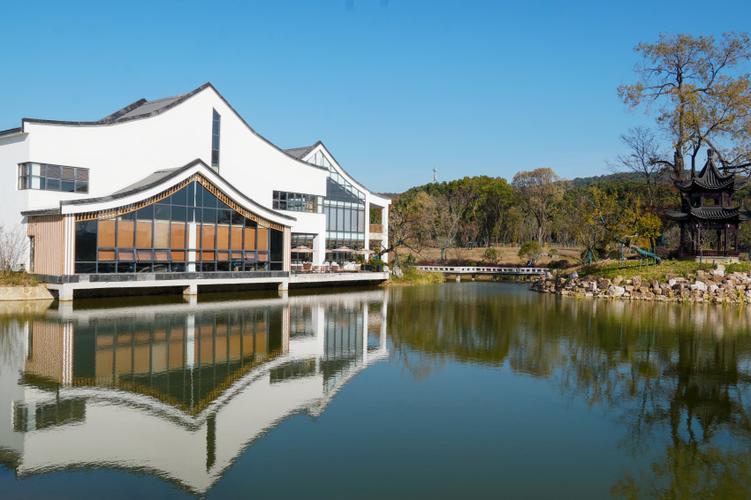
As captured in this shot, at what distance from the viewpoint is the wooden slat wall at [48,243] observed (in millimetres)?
25156

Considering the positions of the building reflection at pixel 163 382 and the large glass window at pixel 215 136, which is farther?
the large glass window at pixel 215 136

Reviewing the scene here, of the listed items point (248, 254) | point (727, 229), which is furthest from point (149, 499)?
point (727, 229)

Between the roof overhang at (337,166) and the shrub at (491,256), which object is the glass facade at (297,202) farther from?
the shrub at (491,256)

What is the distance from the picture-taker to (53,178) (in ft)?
90.6

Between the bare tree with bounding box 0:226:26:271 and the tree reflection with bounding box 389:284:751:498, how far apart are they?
A: 1621cm

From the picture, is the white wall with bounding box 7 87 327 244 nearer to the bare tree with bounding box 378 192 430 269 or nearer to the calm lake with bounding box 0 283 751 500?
the calm lake with bounding box 0 283 751 500

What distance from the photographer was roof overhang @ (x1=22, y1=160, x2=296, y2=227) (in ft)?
82.9

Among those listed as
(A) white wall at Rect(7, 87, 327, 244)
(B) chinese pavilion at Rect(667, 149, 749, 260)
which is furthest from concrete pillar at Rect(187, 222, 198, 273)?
(B) chinese pavilion at Rect(667, 149, 749, 260)

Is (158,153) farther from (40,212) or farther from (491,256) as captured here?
(491,256)

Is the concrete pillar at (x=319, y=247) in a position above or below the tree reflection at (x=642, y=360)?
above

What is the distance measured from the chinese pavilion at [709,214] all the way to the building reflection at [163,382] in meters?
24.3

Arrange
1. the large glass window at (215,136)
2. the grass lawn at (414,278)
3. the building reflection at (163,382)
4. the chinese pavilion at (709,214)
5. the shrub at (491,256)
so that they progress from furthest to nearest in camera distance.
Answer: the shrub at (491,256) < the grass lawn at (414,278) < the chinese pavilion at (709,214) < the large glass window at (215,136) < the building reflection at (163,382)

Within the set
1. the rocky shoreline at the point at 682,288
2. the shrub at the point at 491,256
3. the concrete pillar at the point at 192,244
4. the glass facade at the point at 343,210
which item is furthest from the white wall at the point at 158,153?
the shrub at the point at 491,256

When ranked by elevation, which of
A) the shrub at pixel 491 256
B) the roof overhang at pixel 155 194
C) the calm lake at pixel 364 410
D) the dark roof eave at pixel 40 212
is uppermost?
the roof overhang at pixel 155 194
